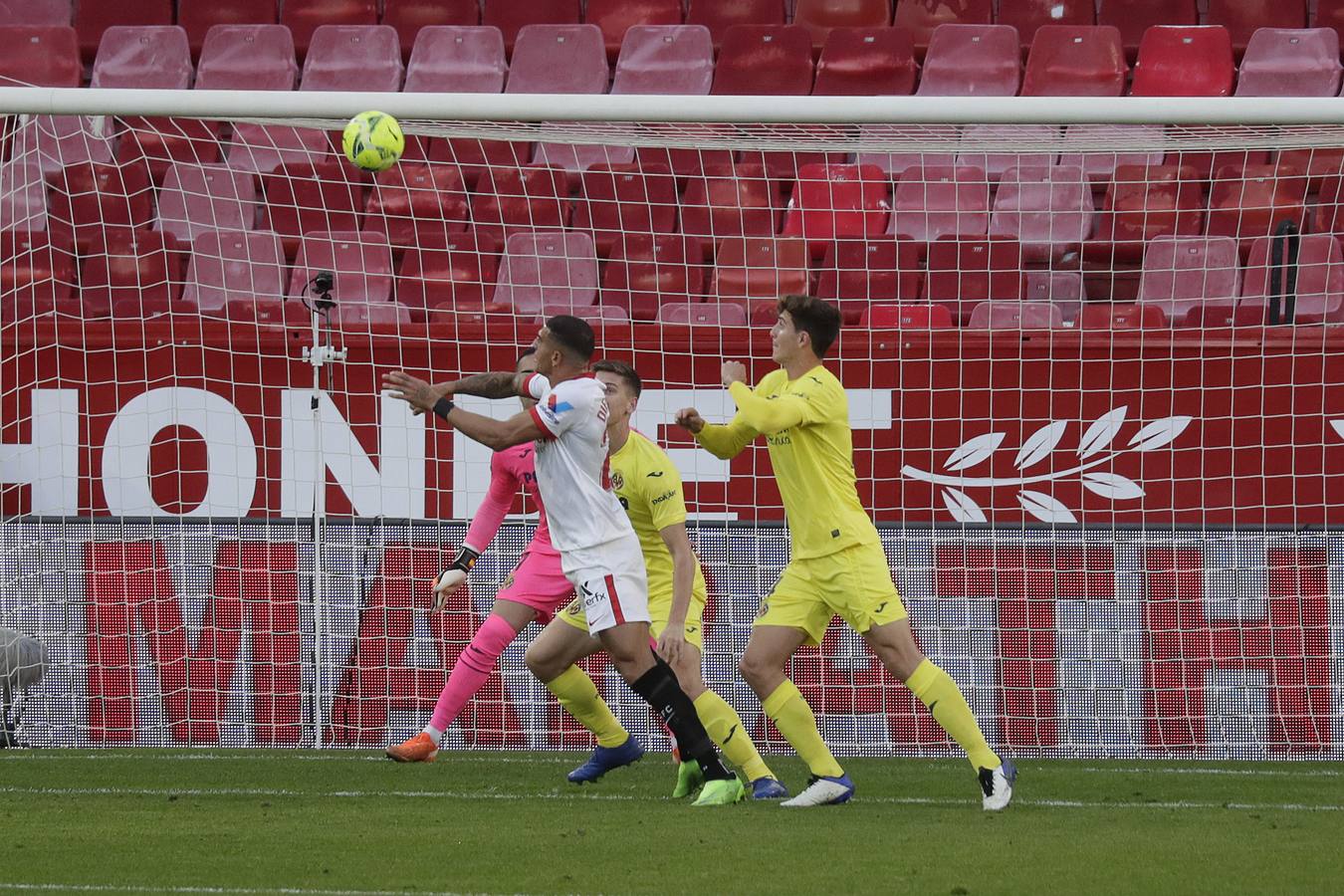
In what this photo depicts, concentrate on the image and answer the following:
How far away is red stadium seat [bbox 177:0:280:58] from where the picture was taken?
56.1 ft

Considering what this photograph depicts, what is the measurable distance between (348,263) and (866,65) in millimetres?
5195

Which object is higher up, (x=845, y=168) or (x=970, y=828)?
(x=845, y=168)

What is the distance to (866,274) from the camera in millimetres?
11914

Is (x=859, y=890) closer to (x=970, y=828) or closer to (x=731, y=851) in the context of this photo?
(x=731, y=851)

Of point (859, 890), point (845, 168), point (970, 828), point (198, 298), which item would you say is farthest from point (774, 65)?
point (859, 890)

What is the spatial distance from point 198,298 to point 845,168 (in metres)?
4.55

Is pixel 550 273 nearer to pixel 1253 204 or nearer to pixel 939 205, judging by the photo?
pixel 939 205

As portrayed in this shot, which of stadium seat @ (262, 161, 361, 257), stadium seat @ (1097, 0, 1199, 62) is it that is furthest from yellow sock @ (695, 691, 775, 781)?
stadium seat @ (1097, 0, 1199, 62)

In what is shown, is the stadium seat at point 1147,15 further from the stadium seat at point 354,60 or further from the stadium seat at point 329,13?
the stadium seat at point 329,13

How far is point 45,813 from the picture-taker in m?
7.04

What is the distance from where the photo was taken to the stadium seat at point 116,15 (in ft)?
56.1

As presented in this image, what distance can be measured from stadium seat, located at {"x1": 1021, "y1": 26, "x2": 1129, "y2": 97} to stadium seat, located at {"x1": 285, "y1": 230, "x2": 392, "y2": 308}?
5.69m

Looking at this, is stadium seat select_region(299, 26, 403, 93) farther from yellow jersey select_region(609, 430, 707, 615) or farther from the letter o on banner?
yellow jersey select_region(609, 430, 707, 615)

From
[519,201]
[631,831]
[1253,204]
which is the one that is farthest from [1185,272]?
[631,831]
